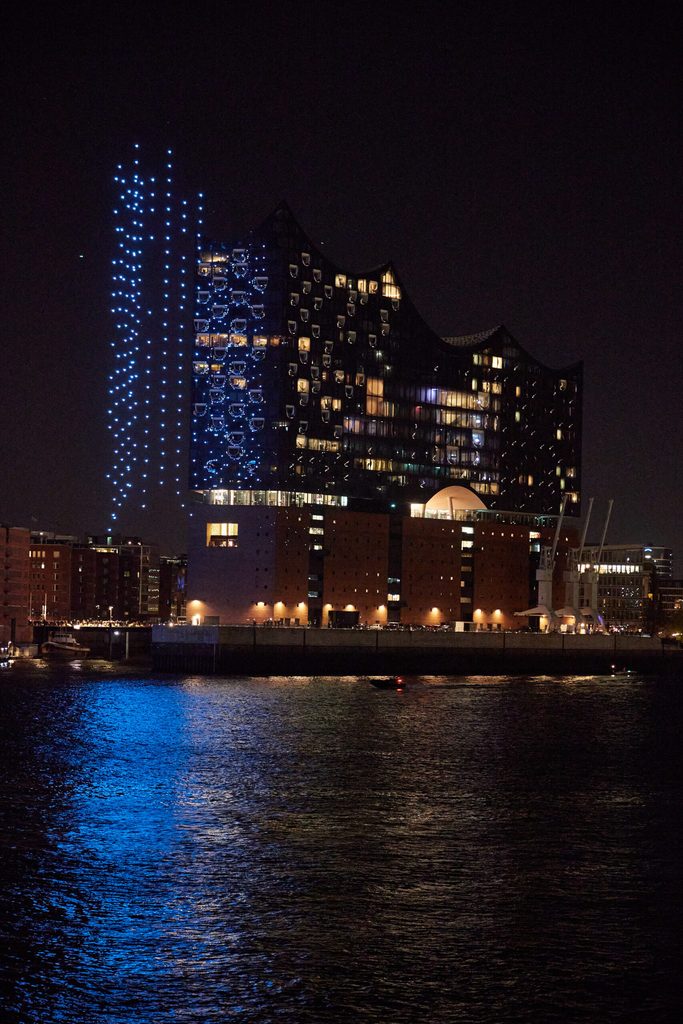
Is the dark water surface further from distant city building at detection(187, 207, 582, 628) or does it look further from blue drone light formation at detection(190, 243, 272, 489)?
blue drone light formation at detection(190, 243, 272, 489)

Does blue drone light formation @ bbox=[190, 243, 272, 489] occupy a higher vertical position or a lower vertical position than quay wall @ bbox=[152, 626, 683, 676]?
higher

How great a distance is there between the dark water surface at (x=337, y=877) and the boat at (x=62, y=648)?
9554 cm

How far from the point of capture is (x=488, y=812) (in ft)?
132

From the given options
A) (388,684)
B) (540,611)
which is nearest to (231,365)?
(540,611)

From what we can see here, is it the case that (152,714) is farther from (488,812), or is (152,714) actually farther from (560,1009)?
(560,1009)

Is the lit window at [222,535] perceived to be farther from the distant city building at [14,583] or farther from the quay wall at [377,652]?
the distant city building at [14,583]

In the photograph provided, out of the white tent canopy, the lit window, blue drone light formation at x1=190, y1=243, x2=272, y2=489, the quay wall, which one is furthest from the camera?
the white tent canopy

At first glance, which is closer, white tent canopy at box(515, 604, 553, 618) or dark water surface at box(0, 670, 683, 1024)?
dark water surface at box(0, 670, 683, 1024)

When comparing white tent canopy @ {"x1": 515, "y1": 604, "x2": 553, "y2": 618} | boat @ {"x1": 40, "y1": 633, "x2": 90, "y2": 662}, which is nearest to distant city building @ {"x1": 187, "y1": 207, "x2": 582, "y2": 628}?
white tent canopy @ {"x1": 515, "y1": 604, "x2": 553, "y2": 618}

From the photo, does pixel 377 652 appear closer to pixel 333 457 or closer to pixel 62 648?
pixel 333 457

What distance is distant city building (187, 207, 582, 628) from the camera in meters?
136

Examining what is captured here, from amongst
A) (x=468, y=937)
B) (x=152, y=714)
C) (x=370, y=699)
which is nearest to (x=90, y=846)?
(x=468, y=937)

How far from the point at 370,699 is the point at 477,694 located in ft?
34.5

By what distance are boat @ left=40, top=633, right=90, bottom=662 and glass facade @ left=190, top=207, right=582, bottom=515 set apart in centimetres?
3021
